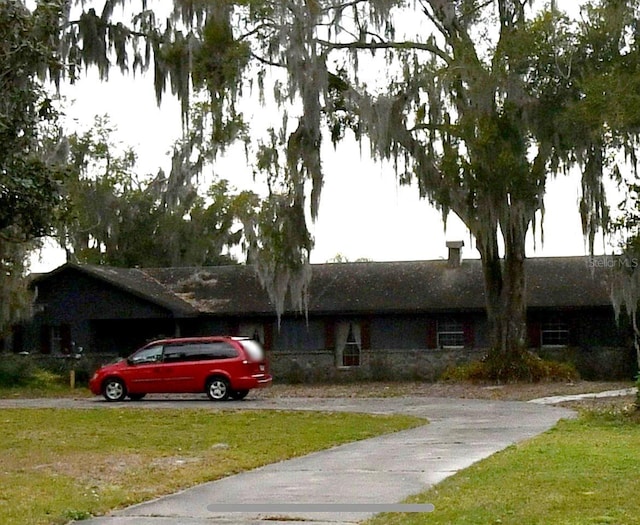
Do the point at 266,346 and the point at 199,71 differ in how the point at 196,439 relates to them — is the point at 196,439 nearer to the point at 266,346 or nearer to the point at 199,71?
the point at 199,71

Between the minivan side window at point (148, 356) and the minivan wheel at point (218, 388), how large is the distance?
1.61m

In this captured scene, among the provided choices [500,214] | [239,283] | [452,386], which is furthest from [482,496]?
[239,283]

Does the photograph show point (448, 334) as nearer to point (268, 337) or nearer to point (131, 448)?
point (268, 337)

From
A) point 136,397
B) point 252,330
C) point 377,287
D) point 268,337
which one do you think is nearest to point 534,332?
point 377,287

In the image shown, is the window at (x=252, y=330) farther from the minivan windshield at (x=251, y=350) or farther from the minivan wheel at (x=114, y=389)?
the minivan windshield at (x=251, y=350)

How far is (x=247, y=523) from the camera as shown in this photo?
9727mm

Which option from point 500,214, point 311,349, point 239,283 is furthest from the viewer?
point 239,283

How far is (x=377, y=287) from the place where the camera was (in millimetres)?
38719

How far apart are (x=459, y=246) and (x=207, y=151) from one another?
9590mm

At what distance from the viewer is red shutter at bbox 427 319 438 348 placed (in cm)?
3744

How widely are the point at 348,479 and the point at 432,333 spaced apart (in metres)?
25.3

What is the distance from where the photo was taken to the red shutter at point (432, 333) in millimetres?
37438

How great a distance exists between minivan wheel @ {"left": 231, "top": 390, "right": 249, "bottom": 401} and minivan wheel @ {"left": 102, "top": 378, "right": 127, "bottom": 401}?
9.46ft

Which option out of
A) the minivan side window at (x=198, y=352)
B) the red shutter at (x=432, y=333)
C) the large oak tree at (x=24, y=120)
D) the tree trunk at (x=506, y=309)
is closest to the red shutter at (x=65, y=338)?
the minivan side window at (x=198, y=352)
